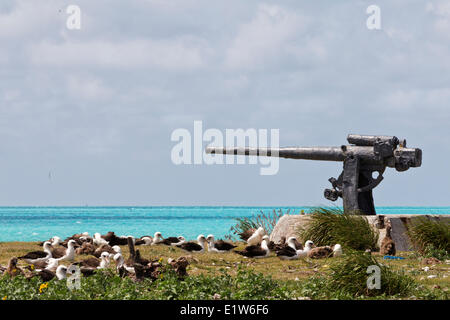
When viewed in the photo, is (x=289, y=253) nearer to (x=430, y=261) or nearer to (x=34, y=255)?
(x=430, y=261)

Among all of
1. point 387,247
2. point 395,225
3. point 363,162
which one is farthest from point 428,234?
point 363,162

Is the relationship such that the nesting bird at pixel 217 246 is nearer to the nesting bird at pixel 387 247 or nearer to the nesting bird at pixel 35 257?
the nesting bird at pixel 387 247

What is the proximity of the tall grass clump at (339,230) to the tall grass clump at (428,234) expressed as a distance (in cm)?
107

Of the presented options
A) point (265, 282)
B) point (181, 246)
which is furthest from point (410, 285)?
point (181, 246)

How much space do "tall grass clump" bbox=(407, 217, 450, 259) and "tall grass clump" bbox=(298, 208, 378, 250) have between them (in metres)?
1.07

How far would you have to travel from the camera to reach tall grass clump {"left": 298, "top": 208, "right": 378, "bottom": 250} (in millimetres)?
16094

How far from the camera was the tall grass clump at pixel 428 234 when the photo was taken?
1631cm

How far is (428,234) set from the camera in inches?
656

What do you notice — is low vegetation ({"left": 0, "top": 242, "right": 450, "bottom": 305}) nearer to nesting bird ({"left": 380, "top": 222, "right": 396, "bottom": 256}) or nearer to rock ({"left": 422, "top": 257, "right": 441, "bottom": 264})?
rock ({"left": 422, "top": 257, "right": 441, "bottom": 264})

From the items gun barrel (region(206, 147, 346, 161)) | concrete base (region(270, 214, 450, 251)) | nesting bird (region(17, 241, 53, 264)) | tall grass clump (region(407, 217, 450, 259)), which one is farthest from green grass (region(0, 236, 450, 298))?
gun barrel (region(206, 147, 346, 161))

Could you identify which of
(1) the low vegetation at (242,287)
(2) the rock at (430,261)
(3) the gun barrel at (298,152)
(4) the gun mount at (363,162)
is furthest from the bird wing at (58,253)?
(2) the rock at (430,261)

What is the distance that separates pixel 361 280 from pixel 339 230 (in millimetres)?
6327

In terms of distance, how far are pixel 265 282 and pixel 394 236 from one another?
26.0 feet
